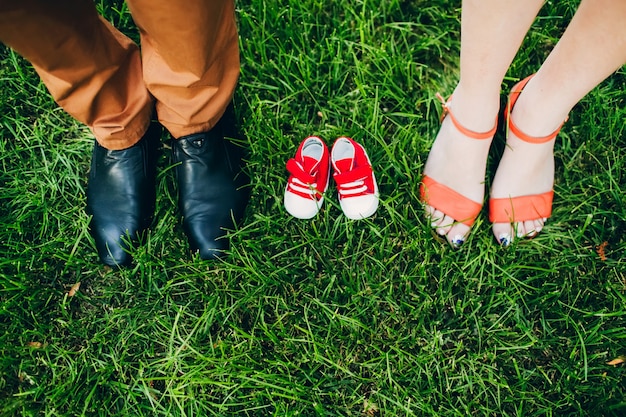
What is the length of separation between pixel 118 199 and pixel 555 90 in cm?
156

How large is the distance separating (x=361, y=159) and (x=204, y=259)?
28.2 inches

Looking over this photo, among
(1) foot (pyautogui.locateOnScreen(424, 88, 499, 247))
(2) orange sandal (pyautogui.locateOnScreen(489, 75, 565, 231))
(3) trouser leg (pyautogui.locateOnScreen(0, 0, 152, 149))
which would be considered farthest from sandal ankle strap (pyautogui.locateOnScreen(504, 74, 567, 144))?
(3) trouser leg (pyautogui.locateOnScreen(0, 0, 152, 149))

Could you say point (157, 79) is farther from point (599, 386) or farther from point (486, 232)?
point (599, 386)

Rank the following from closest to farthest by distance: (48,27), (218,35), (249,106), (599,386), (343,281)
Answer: (48,27) < (218,35) < (599,386) < (343,281) < (249,106)

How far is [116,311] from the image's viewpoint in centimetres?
187

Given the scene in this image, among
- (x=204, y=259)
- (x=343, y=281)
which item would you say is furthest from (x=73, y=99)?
(x=343, y=281)

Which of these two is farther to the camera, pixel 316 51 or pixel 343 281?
pixel 316 51

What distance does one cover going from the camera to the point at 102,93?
62.6 inches

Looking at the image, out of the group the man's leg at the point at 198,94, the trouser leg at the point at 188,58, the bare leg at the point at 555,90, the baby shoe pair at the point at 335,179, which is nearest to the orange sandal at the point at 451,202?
the bare leg at the point at 555,90

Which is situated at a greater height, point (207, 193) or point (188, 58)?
point (188, 58)

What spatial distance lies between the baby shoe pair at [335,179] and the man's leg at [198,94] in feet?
0.73

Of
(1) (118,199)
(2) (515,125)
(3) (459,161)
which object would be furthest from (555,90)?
(1) (118,199)

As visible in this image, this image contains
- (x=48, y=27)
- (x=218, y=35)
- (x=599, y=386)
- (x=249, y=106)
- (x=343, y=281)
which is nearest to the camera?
(x=48, y=27)

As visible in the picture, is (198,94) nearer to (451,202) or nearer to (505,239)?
(451,202)
